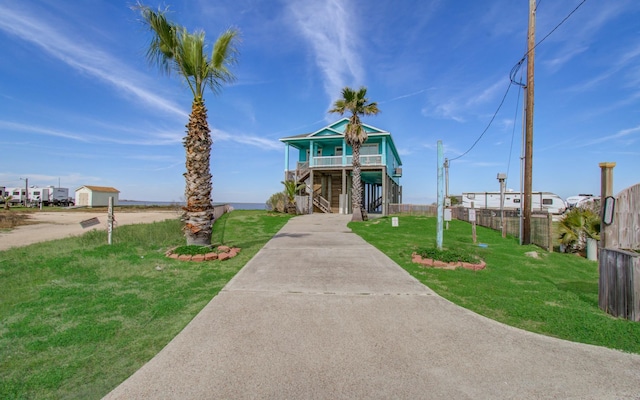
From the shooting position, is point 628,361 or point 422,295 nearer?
point 628,361

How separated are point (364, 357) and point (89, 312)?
150 inches

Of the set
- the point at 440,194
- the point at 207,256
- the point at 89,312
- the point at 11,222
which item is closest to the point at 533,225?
the point at 440,194

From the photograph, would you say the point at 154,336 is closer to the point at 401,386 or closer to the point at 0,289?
the point at 401,386

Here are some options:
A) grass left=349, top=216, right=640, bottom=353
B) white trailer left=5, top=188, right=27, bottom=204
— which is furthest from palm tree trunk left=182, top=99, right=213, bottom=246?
white trailer left=5, top=188, right=27, bottom=204

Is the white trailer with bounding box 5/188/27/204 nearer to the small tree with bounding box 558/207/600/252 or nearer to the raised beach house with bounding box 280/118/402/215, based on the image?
the raised beach house with bounding box 280/118/402/215

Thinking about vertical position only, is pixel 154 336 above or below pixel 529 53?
below

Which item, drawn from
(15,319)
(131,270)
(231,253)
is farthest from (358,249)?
(15,319)

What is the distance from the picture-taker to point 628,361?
3271 mm

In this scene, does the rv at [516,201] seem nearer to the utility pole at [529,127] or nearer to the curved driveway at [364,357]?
the utility pole at [529,127]

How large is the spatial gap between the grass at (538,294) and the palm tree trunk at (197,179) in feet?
17.5

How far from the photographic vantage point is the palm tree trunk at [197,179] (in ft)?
29.0

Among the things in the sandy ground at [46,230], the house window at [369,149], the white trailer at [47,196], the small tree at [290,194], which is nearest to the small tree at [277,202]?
the small tree at [290,194]

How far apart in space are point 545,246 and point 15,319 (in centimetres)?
1403

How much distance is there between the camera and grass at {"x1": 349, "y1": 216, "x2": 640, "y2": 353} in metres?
4.02
